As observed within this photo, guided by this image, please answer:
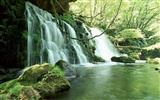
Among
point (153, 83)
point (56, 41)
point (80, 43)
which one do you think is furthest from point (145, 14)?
point (153, 83)

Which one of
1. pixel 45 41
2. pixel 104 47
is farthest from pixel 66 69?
pixel 104 47

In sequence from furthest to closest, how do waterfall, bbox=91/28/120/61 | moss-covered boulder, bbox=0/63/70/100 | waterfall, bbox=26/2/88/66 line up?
1. waterfall, bbox=91/28/120/61
2. waterfall, bbox=26/2/88/66
3. moss-covered boulder, bbox=0/63/70/100

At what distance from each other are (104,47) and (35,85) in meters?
17.6

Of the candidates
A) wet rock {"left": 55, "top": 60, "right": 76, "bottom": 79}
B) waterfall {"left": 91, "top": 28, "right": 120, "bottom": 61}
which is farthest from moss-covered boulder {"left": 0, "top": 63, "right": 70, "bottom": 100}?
waterfall {"left": 91, "top": 28, "right": 120, "bottom": 61}

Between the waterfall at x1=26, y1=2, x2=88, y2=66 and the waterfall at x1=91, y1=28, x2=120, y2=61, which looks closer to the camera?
the waterfall at x1=26, y1=2, x2=88, y2=66

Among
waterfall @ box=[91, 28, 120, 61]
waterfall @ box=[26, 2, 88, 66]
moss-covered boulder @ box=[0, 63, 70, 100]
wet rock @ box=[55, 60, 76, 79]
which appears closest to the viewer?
moss-covered boulder @ box=[0, 63, 70, 100]

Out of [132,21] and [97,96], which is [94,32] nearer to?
[132,21]

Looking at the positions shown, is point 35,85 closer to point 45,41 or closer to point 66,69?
point 66,69

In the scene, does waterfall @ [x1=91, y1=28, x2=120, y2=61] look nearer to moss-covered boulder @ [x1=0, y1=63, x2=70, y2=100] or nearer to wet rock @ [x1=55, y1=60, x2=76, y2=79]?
wet rock @ [x1=55, y1=60, x2=76, y2=79]

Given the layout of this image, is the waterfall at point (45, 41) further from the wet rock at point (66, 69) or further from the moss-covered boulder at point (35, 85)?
the moss-covered boulder at point (35, 85)

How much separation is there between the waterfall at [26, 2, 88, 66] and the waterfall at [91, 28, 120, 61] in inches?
232

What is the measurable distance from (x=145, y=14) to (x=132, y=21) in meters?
2.72

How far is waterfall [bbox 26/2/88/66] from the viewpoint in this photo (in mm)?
11781

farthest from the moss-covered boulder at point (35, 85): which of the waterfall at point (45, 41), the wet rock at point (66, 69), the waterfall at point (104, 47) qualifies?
the waterfall at point (104, 47)
